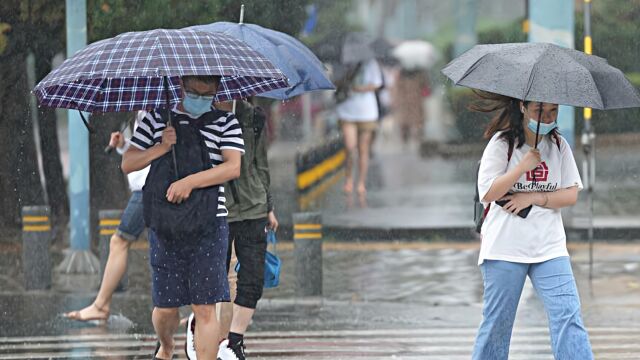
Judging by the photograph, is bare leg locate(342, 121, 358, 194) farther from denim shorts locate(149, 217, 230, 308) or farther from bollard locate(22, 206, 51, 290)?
denim shorts locate(149, 217, 230, 308)

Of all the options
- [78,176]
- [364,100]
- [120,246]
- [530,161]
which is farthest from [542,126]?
[364,100]

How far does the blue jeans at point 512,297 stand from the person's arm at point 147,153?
5.22 feet

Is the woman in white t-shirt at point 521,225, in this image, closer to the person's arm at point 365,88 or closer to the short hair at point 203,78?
the short hair at point 203,78

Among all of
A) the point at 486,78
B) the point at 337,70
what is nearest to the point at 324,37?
the point at 337,70

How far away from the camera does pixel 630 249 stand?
13.4 metres

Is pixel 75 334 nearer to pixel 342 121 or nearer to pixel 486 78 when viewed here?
pixel 486 78

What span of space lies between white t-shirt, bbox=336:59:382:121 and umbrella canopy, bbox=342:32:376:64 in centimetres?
17

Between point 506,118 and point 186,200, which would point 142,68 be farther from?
point 506,118

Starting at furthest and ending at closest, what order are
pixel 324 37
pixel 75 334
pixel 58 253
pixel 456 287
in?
pixel 324 37 < pixel 58 253 < pixel 456 287 < pixel 75 334

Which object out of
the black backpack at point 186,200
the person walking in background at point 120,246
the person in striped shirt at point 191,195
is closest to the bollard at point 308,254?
the person walking in background at point 120,246

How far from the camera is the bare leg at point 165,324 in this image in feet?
23.3

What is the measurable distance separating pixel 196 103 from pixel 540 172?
5.46ft

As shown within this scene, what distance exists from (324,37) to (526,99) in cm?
1031

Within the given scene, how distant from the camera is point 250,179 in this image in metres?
7.73
